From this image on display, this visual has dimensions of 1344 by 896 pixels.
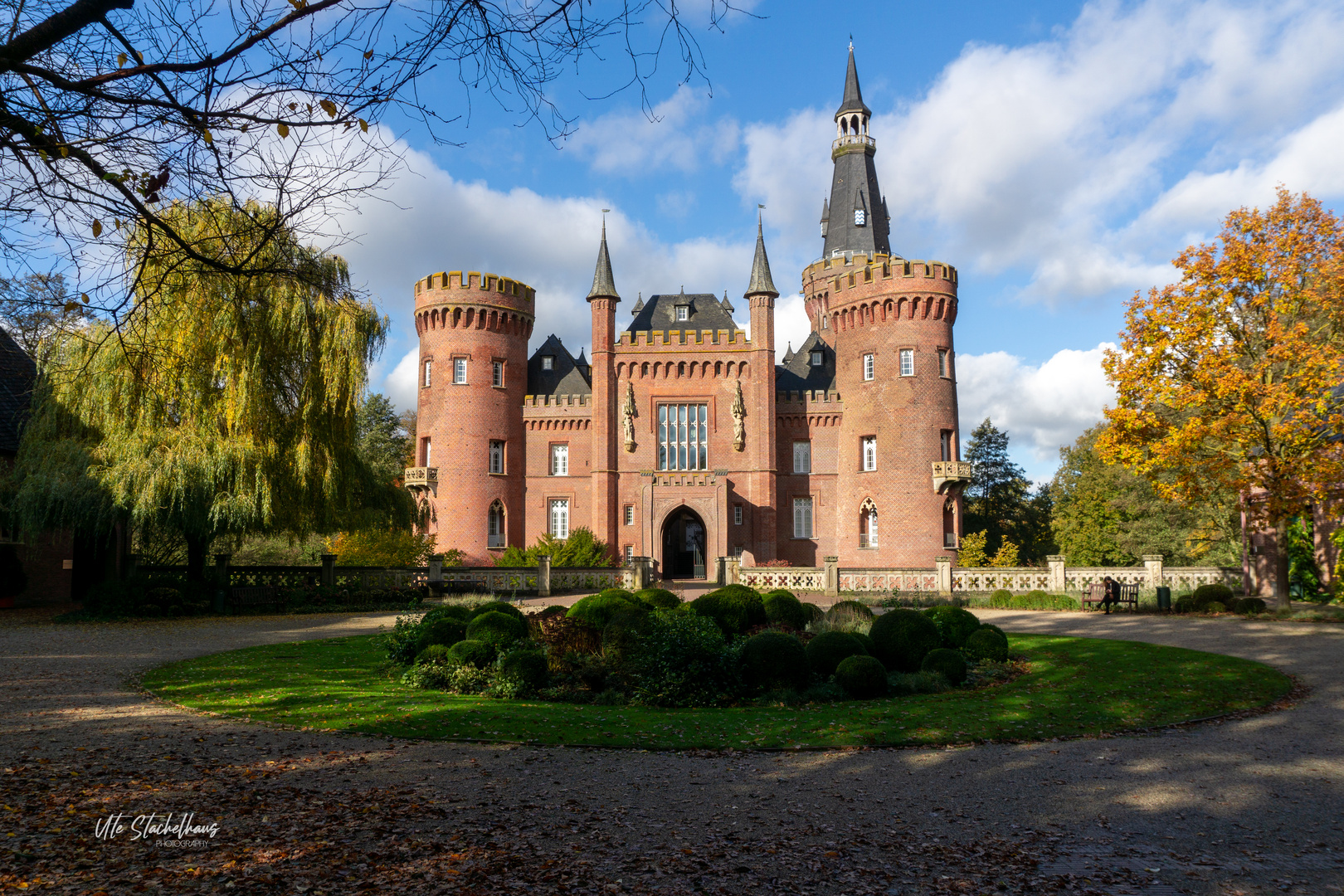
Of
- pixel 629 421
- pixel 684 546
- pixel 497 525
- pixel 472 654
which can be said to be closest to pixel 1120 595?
pixel 472 654

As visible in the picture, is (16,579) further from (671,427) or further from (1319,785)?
(1319,785)

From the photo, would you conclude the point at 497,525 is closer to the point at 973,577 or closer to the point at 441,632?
the point at 973,577

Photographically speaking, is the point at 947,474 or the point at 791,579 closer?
the point at 791,579

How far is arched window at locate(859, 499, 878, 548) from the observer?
3784 cm

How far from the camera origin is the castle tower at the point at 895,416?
36688 mm

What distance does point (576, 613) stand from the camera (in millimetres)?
13664

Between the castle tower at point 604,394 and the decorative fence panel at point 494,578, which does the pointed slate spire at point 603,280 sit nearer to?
the castle tower at point 604,394

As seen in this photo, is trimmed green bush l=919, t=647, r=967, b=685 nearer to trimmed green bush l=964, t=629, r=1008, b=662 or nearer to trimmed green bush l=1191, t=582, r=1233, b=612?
trimmed green bush l=964, t=629, r=1008, b=662

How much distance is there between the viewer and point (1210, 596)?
23.0 m

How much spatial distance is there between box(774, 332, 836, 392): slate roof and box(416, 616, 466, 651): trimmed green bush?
93.5 feet

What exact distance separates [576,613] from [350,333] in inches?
550

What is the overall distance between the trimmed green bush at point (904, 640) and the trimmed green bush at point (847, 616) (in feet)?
9.52

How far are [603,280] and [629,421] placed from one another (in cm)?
661

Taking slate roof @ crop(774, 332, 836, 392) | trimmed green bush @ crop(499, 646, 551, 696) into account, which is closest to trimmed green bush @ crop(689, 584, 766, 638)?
trimmed green bush @ crop(499, 646, 551, 696)
